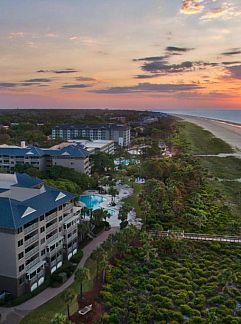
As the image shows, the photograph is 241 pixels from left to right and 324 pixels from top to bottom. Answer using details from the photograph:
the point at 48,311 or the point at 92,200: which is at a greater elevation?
the point at 92,200

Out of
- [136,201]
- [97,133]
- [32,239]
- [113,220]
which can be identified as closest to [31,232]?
[32,239]

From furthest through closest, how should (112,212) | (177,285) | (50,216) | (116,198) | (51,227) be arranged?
1. (116,198)
2. (112,212)
3. (51,227)
4. (50,216)
5. (177,285)

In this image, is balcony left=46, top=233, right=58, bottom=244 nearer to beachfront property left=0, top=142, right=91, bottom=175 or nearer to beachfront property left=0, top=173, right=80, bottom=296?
beachfront property left=0, top=173, right=80, bottom=296

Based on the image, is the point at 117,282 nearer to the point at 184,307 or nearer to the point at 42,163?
the point at 184,307

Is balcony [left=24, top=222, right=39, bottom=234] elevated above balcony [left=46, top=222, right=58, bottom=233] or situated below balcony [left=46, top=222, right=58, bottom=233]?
above

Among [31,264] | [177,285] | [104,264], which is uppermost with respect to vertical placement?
[31,264]

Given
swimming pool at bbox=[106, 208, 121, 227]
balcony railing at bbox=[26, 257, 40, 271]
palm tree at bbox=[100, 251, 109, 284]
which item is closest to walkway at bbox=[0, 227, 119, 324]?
balcony railing at bbox=[26, 257, 40, 271]

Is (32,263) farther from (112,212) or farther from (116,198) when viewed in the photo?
(116,198)
